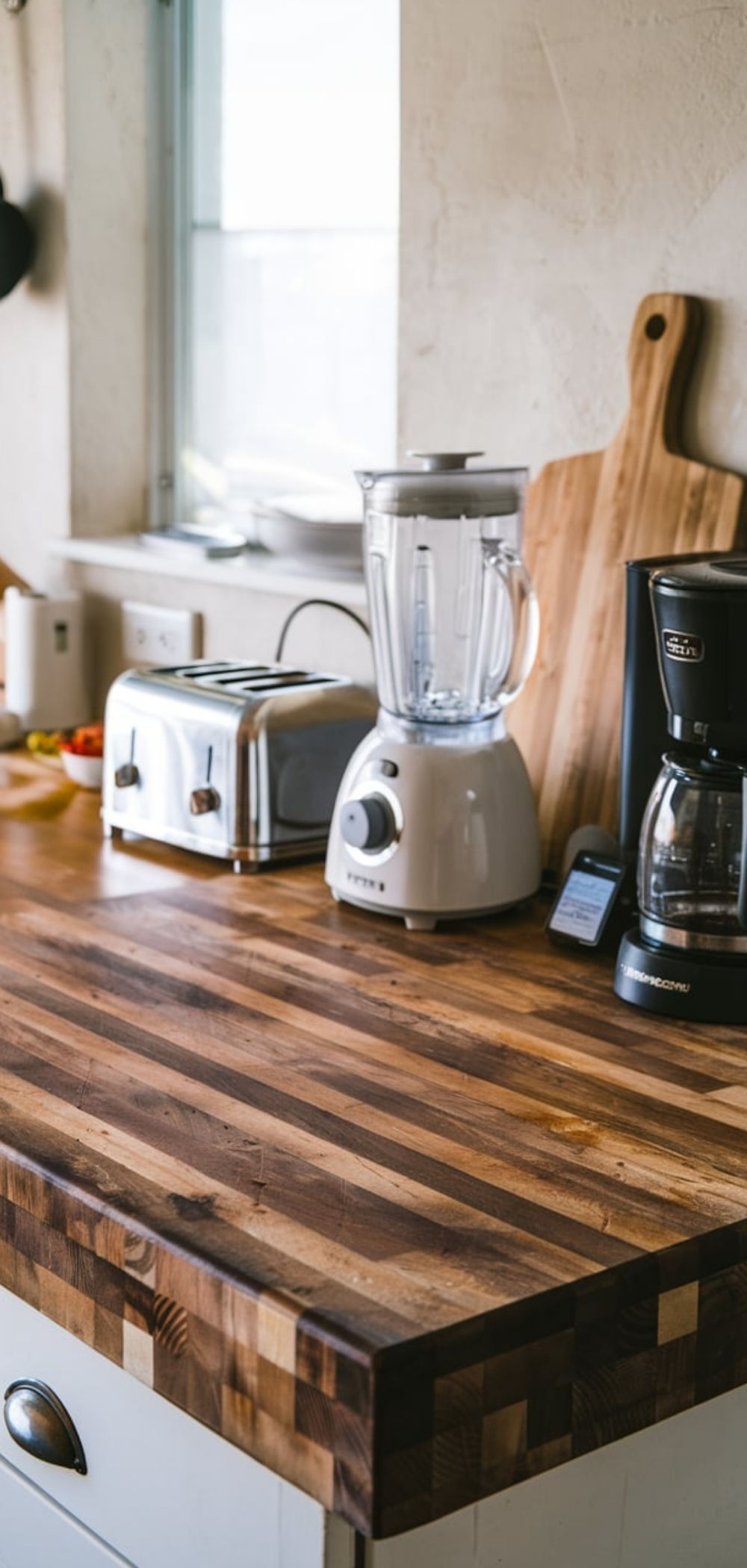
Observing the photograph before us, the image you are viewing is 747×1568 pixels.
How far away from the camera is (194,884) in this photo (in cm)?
165

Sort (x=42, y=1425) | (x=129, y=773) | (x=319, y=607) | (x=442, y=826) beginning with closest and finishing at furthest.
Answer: (x=42, y=1425)
(x=442, y=826)
(x=129, y=773)
(x=319, y=607)

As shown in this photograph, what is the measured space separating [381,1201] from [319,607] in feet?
3.59

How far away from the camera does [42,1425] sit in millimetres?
1075

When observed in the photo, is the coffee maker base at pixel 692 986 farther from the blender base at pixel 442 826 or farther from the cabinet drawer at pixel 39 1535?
the cabinet drawer at pixel 39 1535

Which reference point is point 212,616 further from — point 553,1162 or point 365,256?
point 553,1162

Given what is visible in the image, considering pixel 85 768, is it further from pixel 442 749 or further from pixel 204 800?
pixel 442 749

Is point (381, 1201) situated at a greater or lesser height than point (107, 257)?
lesser

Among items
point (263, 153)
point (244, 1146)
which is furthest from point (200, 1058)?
point (263, 153)

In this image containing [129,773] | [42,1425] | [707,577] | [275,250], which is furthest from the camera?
[275,250]

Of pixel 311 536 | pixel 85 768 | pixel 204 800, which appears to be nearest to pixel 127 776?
pixel 204 800

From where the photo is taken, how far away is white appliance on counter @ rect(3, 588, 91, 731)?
7.40 ft

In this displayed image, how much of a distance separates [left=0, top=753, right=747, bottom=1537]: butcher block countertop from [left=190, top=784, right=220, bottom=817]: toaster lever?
0.30 m

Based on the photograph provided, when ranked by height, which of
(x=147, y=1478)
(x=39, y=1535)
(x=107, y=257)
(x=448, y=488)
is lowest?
(x=39, y=1535)

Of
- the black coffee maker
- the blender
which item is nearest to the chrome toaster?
the blender
